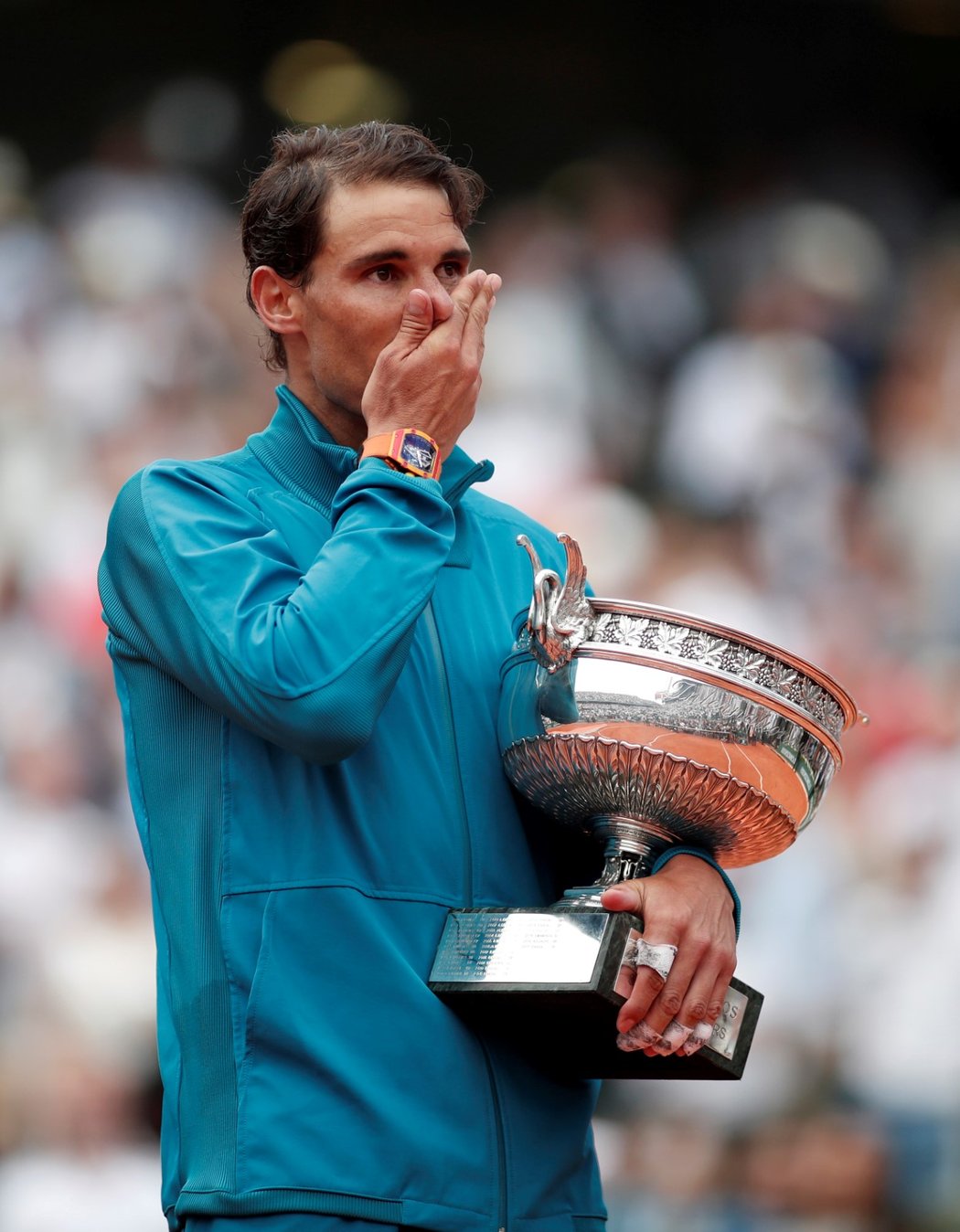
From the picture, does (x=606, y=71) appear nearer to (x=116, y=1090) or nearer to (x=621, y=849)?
(x=116, y=1090)

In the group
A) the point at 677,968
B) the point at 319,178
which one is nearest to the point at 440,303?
the point at 319,178

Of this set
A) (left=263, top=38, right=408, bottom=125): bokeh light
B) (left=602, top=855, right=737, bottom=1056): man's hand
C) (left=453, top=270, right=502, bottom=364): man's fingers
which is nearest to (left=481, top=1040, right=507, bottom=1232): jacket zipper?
(left=602, top=855, right=737, bottom=1056): man's hand

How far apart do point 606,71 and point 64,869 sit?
3.76 meters

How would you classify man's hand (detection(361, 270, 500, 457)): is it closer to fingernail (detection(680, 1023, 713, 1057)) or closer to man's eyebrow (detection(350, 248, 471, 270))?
man's eyebrow (detection(350, 248, 471, 270))

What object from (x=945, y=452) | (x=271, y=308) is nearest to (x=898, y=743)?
(x=945, y=452)

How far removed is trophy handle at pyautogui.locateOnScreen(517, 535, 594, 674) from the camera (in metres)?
1.78

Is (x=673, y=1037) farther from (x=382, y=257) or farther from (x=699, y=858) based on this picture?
(x=382, y=257)

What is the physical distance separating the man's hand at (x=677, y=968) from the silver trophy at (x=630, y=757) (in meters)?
0.03

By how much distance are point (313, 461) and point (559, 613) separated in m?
0.37

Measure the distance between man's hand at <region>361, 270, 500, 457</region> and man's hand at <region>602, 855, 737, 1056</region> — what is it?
1.72 feet

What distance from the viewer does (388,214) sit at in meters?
2.01

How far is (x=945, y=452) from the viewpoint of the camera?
20.4ft

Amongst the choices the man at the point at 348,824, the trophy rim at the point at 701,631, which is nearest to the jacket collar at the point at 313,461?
the man at the point at 348,824

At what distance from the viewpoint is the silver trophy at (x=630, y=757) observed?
173cm
